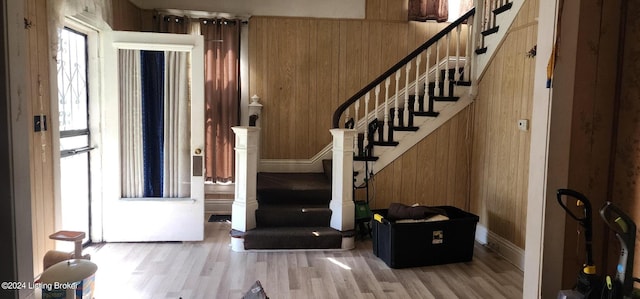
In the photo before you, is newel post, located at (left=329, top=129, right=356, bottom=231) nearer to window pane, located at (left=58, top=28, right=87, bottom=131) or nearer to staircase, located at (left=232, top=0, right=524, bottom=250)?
staircase, located at (left=232, top=0, right=524, bottom=250)

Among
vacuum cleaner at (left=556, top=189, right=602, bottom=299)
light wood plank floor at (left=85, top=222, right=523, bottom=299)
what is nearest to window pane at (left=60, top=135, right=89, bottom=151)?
light wood plank floor at (left=85, top=222, right=523, bottom=299)

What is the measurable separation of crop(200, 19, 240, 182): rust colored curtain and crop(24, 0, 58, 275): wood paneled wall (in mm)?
2278

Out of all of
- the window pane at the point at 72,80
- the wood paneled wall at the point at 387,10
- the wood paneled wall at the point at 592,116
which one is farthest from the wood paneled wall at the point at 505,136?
the window pane at the point at 72,80

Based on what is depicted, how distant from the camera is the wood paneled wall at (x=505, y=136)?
3846 millimetres

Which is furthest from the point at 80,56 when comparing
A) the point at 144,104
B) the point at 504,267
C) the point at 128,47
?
the point at 504,267

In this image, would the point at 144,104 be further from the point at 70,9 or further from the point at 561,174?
the point at 561,174

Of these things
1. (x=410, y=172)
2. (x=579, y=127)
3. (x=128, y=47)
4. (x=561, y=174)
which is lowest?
(x=410, y=172)

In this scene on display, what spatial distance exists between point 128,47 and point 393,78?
→ 333cm

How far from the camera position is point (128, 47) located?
4191 mm

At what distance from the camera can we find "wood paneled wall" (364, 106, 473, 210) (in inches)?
195

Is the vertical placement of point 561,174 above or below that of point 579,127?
below

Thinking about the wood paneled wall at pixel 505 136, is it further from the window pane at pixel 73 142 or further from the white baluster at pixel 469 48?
the window pane at pixel 73 142

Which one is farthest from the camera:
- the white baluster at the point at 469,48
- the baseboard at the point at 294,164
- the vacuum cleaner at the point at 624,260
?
the baseboard at the point at 294,164

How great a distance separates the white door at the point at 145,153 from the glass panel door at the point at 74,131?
16cm
